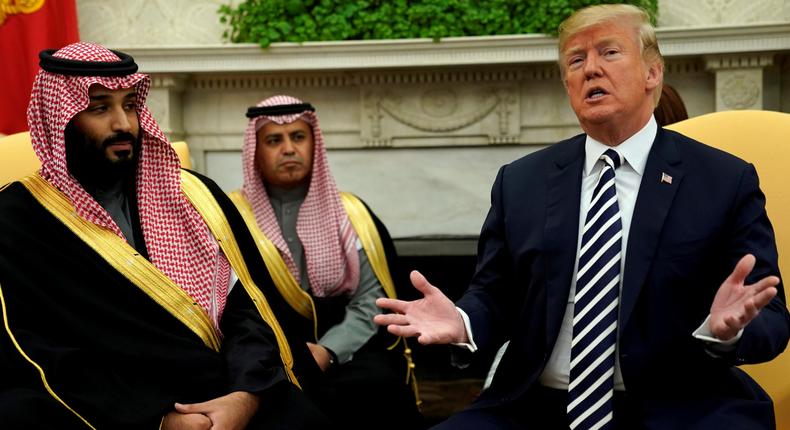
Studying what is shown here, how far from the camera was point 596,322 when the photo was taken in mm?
1909

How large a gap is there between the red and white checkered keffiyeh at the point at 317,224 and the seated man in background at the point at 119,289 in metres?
1.01

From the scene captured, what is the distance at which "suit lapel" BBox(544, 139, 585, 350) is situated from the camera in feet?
6.41

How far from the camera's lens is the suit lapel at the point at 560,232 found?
76.9 inches

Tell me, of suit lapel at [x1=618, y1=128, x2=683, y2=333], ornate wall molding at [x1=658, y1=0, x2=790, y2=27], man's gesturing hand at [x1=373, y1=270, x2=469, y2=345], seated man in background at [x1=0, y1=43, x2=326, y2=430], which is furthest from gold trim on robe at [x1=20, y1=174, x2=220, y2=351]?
ornate wall molding at [x1=658, y1=0, x2=790, y2=27]

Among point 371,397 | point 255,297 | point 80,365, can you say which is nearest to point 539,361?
point 255,297

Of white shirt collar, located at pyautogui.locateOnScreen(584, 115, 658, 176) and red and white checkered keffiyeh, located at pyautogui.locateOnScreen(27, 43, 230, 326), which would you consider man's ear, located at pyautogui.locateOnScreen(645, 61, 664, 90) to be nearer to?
white shirt collar, located at pyautogui.locateOnScreen(584, 115, 658, 176)

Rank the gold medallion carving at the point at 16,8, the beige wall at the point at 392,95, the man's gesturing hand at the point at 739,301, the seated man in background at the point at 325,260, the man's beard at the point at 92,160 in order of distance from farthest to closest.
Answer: the beige wall at the point at 392,95 < the gold medallion carving at the point at 16,8 < the seated man in background at the point at 325,260 < the man's beard at the point at 92,160 < the man's gesturing hand at the point at 739,301

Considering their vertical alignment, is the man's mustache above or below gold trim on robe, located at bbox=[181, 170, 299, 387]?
above

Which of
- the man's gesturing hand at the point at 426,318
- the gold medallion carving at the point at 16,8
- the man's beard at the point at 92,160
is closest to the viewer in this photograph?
the man's gesturing hand at the point at 426,318

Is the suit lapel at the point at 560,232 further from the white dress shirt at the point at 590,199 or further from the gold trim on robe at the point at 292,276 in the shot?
the gold trim on robe at the point at 292,276

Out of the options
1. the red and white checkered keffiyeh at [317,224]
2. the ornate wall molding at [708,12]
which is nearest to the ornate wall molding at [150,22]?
the red and white checkered keffiyeh at [317,224]

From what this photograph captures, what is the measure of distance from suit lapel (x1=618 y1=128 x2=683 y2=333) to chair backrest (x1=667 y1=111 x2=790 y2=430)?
492 millimetres

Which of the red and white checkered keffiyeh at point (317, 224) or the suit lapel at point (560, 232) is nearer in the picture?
the suit lapel at point (560, 232)

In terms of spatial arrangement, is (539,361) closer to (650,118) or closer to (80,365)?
(650,118)
